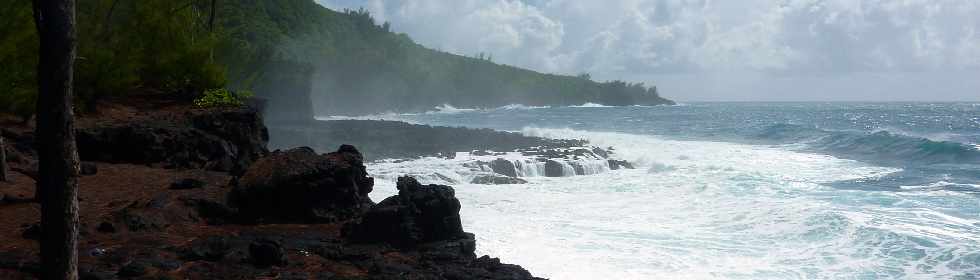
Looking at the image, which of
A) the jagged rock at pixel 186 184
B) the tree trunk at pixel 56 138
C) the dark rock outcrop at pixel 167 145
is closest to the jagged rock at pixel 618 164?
the dark rock outcrop at pixel 167 145

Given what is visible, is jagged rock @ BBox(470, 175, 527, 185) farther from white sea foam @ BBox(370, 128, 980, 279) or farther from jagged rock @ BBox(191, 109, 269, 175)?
jagged rock @ BBox(191, 109, 269, 175)

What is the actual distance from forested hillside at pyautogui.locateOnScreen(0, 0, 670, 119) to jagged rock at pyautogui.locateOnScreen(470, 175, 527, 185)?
824 cm

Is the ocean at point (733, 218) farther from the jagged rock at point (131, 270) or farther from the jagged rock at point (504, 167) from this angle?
the jagged rock at point (131, 270)

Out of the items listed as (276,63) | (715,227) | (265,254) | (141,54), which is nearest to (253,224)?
(265,254)

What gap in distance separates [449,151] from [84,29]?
720 inches

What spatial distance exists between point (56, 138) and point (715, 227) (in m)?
13.1

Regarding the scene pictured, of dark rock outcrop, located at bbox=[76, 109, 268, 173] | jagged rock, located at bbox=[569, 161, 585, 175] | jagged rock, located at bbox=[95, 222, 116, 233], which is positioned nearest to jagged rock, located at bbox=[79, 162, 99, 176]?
dark rock outcrop, located at bbox=[76, 109, 268, 173]

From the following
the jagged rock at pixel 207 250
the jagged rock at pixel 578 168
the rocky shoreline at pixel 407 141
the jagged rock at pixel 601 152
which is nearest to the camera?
the jagged rock at pixel 207 250

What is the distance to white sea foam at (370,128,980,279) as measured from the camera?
1201 cm

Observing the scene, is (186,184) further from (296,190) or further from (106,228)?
(106,228)

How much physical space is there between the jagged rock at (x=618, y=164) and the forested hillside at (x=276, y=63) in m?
14.1

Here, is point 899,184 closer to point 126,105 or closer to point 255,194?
point 255,194

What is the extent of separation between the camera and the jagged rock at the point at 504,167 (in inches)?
1043

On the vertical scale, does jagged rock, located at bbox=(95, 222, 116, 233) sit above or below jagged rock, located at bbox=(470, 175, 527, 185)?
above
